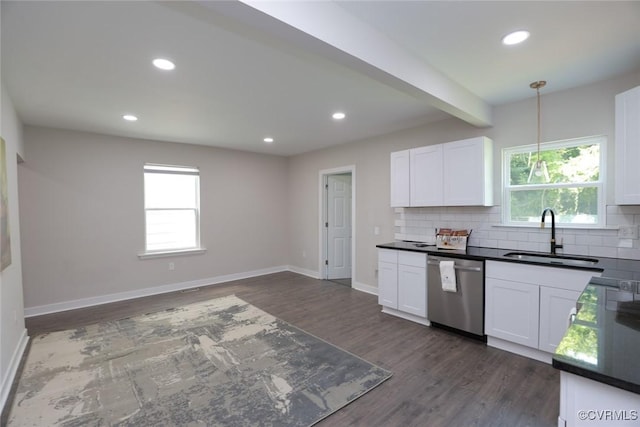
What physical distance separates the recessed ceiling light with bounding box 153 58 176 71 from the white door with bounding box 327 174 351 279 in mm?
3745

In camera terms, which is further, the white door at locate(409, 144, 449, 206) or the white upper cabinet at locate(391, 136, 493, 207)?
the white door at locate(409, 144, 449, 206)

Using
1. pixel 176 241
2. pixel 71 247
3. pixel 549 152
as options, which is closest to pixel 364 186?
pixel 549 152

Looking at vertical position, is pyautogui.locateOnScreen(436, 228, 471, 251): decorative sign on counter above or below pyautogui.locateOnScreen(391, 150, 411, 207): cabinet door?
below

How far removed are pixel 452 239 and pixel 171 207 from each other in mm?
4563

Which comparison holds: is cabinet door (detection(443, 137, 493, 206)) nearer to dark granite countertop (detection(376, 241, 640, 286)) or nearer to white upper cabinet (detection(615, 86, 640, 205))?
dark granite countertop (detection(376, 241, 640, 286))

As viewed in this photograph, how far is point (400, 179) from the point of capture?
4.10m

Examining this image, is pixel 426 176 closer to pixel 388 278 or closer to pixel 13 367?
pixel 388 278

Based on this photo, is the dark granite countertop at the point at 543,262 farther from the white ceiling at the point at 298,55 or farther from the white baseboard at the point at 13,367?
the white baseboard at the point at 13,367

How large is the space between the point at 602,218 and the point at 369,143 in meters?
3.10

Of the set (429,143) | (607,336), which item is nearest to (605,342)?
(607,336)

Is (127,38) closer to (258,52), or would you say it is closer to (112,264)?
(258,52)

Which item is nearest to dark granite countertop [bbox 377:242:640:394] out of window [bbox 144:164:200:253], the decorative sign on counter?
the decorative sign on counter

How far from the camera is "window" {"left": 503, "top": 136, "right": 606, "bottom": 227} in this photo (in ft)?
9.37

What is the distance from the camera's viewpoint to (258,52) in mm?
2209
